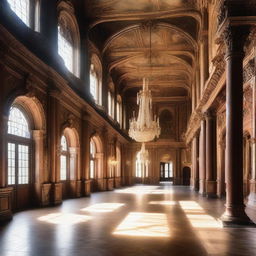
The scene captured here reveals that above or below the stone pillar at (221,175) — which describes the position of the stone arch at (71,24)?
above

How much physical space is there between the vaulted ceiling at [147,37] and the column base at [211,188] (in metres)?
8.25

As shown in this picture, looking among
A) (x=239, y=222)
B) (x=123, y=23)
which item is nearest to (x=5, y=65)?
(x=239, y=222)

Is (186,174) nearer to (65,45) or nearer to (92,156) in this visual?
(92,156)

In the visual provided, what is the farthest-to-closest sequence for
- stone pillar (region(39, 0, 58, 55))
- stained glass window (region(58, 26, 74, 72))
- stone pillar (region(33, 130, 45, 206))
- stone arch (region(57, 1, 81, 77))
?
stained glass window (region(58, 26, 74, 72)) → stone arch (region(57, 1, 81, 77)) → stone pillar (region(39, 0, 58, 55)) → stone pillar (region(33, 130, 45, 206))

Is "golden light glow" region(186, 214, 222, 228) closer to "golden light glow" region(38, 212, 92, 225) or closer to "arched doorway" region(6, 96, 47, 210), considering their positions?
"golden light glow" region(38, 212, 92, 225)

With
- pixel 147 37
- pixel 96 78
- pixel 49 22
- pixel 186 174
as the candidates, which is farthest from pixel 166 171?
pixel 49 22

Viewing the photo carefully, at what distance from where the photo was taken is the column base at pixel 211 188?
16.3m

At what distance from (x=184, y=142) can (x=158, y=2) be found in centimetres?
1913

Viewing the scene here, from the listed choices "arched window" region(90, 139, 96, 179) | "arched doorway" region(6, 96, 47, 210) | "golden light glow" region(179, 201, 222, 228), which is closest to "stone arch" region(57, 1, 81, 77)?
"arched doorway" region(6, 96, 47, 210)

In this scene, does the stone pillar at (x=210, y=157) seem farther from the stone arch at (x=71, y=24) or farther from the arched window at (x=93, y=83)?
the arched window at (x=93, y=83)

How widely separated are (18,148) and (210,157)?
353 inches

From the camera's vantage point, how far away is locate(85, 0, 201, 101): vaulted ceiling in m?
17.8

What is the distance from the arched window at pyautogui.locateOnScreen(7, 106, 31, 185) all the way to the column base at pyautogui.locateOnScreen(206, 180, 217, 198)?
27.6ft

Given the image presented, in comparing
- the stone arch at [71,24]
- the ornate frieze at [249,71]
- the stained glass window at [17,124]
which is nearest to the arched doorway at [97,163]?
the stone arch at [71,24]
